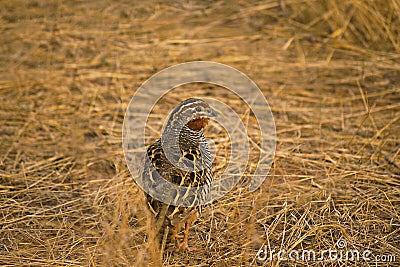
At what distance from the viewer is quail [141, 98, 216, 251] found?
4.37m

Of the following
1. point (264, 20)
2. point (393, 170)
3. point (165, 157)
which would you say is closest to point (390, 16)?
point (264, 20)

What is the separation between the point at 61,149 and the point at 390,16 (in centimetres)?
486

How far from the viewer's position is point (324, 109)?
7141 millimetres

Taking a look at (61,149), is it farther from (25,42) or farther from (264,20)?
(264,20)

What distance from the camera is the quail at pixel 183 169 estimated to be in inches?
172

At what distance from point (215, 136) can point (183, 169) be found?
6.66 feet

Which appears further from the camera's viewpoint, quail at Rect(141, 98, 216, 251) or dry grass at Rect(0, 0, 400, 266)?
dry grass at Rect(0, 0, 400, 266)

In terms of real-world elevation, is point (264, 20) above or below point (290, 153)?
above

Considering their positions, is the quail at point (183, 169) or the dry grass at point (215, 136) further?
the dry grass at point (215, 136)

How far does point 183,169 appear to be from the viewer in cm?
450

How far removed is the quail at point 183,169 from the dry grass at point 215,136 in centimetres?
17

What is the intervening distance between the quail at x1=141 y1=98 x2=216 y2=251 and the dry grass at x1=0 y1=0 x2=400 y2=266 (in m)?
0.17

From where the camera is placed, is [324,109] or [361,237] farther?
[324,109]

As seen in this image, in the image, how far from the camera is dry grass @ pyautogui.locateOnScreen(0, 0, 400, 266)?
4.88m
